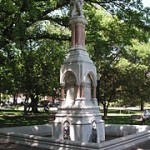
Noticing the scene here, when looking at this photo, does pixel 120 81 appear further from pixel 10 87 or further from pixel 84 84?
pixel 84 84

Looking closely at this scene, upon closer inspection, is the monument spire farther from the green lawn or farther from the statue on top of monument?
the green lawn

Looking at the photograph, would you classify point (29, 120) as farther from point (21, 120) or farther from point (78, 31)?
point (78, 31)

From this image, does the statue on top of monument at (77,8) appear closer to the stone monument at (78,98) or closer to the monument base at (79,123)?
the stone monument at (78,98)

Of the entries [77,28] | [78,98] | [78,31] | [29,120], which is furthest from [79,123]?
[29,120]

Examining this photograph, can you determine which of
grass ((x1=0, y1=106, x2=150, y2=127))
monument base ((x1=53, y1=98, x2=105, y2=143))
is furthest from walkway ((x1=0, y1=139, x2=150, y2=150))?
grass ((x1=0, y1=106, x2=150, y2=127))

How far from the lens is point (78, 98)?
1563cm

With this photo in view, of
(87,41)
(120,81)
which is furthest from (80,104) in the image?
(120,81)

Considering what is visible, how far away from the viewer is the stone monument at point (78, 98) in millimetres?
15281

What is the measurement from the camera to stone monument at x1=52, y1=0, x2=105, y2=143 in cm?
1528

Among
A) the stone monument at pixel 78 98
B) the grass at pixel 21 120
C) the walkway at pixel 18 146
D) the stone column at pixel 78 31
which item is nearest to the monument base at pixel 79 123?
the stone monument at pixel 78 98

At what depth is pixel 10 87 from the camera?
128 ft

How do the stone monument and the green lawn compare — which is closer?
the stone monument

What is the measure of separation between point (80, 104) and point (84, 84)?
3.32 ft

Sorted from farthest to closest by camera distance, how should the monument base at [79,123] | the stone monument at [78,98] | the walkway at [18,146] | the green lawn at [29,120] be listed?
the green lawn at [29,120] → the stone monument at [78,98] → the monument base at [79,123] → the walkway at [18,146]
